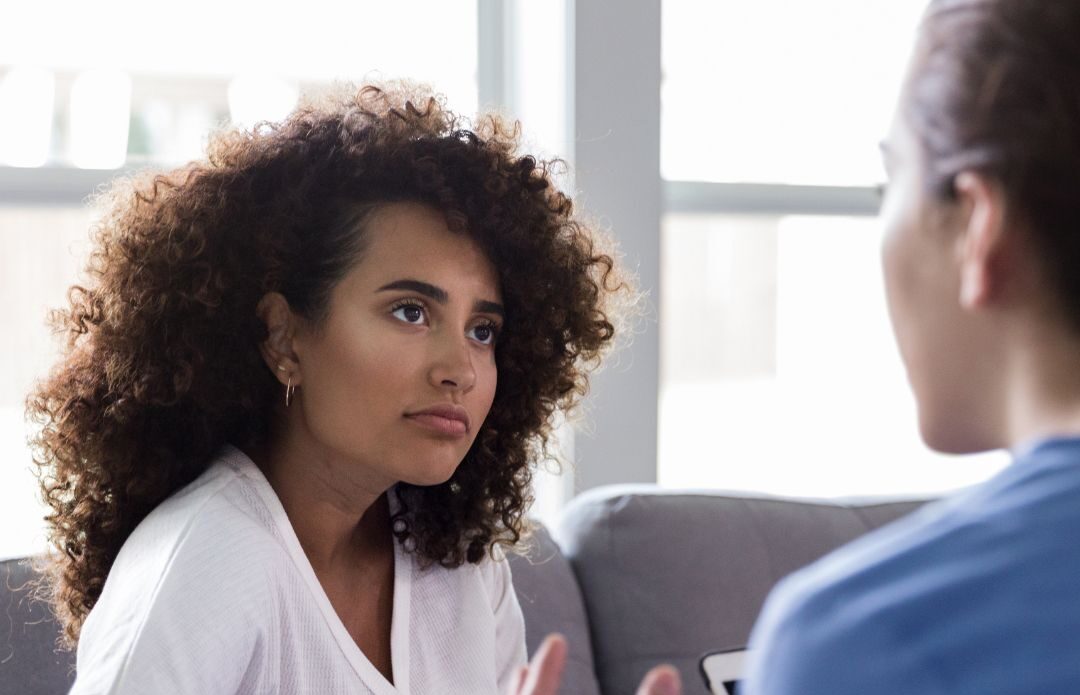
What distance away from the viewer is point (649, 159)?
2674 millimetres

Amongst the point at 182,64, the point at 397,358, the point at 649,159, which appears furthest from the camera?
the point at 649,159

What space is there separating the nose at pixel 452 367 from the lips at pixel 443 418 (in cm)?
3

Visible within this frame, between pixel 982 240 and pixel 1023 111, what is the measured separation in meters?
0.07

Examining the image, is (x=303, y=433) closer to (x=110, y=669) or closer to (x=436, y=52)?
(x=110, y=669)

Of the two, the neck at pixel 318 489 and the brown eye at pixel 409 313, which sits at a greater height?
the brown eye at pixel 409 313

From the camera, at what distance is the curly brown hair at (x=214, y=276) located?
5.11ft

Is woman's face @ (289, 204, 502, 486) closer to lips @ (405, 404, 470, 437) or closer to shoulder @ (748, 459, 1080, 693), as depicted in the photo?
lips @ (405, 404, 470, 437)

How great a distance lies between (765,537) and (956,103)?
1.58m

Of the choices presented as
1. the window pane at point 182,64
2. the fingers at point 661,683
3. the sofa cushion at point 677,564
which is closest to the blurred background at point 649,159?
the window pane at point 182,64

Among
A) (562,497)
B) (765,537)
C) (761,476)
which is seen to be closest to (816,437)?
(761,476)

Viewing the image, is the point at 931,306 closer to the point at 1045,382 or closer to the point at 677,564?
the point at 1045,382

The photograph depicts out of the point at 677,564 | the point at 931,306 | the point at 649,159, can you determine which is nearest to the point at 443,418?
the point at 677,564

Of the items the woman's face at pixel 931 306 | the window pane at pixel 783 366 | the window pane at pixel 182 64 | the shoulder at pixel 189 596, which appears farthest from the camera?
the window pane at pixel 783 366

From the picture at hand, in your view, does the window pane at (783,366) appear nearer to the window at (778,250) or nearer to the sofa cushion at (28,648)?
the window at (778,250)
